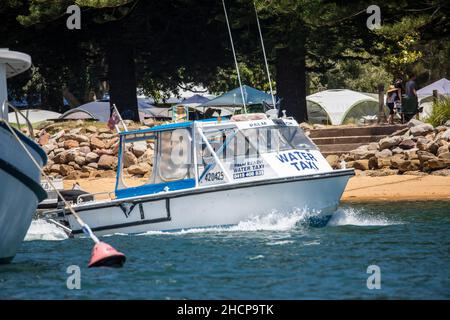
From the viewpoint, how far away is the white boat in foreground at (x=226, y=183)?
827 inches

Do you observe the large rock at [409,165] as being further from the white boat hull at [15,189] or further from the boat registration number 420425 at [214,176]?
the white boat hull at [15,189]

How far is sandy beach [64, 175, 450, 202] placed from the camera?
28.2 m

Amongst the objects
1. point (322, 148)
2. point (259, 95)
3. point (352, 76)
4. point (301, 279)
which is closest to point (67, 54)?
point (259, 95)

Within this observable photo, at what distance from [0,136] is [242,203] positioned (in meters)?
6.15

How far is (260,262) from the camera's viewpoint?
1750 cm

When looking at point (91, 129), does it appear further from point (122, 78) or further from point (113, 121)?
point (113, 121)

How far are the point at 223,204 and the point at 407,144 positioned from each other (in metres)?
11.6

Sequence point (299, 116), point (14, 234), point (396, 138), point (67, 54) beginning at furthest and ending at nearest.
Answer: point (67, 54) → point (299, 116) → point (396, 138) → point (14, 234)

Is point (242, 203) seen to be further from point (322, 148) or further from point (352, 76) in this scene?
point (352, 76)

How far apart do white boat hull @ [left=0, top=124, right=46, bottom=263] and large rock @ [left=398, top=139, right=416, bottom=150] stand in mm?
15719

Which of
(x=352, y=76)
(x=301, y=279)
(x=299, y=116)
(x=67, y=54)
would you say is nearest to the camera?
(x=301, y=279)

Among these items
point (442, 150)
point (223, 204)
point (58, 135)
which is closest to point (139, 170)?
point (58, 135)

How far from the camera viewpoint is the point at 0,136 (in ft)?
53.3

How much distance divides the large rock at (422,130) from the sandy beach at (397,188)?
2249 millimetres
